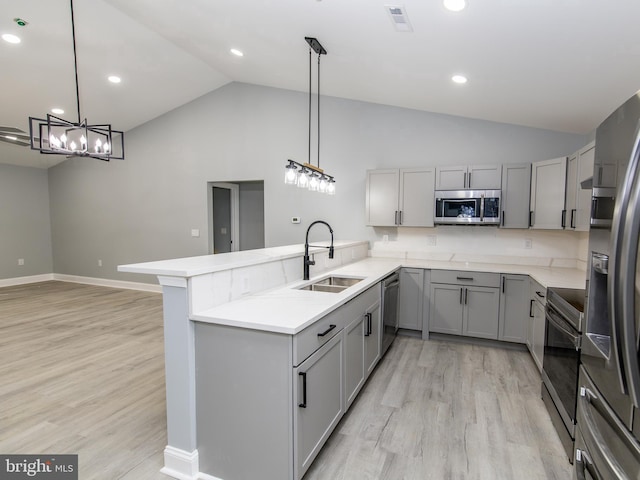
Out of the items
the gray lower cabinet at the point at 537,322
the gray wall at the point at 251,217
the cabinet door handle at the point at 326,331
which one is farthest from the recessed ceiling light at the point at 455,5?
the gray wall at the point at 251,217

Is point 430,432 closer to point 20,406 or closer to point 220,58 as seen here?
point 20,406

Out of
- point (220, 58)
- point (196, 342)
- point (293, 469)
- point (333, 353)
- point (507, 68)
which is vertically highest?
point (220, 58)

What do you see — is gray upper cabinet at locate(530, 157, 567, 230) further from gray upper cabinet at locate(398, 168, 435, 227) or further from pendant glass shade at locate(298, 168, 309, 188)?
pendant glass shade at locate(298, 168, 309, 188)

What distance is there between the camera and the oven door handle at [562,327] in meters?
2.01

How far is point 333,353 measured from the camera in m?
2.17

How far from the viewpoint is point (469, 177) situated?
4.05 metres

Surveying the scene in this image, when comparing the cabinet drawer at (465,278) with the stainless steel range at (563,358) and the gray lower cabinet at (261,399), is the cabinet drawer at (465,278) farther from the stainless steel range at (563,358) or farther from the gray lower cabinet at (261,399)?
the gray lower cabinet at (261,399)

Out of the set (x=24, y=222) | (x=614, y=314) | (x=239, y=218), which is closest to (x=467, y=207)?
(x=614, y=314)

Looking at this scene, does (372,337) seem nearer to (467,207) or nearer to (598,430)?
(598,430)

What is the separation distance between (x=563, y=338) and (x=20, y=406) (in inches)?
154

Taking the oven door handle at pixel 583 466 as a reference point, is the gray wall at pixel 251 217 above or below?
above

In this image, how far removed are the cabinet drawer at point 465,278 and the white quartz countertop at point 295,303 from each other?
0.51 feet

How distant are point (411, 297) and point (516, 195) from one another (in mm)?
1623

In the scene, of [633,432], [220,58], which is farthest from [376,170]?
[633,432]
